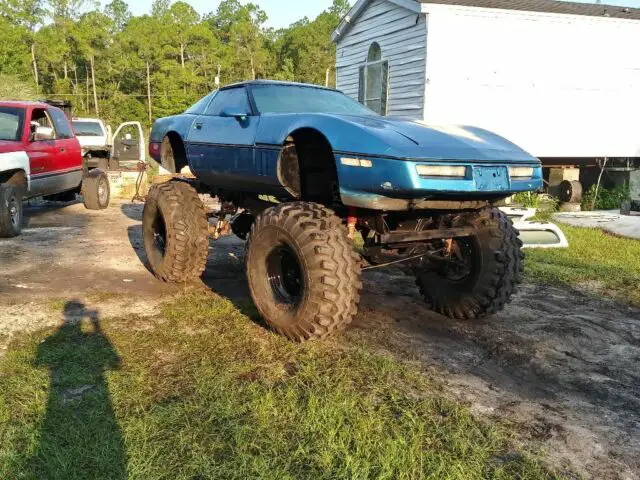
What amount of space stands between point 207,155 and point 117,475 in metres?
3.34

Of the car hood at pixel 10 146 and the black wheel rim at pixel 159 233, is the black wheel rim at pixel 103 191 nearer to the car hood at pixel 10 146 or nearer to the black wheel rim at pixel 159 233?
the car hood at pixel 10 146

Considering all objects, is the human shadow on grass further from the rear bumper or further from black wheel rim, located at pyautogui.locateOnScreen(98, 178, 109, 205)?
black wheel rim, located at pyautogui.locateOnScreen(98, 178, 109, 205)

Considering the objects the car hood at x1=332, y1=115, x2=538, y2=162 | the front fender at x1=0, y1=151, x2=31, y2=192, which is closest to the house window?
the front fender at x1=0, y1=151, x2=31, y2=192

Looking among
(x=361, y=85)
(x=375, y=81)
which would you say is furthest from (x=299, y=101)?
(x=361, y=85)

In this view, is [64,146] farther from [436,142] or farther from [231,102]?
[436,142]

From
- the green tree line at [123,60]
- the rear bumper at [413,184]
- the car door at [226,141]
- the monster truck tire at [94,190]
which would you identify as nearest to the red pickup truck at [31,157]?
the monster truck tire at [94,190]

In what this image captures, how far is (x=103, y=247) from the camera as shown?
7723 mm

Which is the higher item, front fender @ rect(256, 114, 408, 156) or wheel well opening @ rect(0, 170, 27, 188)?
front fender @ rect(256, 114, 408, 156)

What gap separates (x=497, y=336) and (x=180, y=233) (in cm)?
309

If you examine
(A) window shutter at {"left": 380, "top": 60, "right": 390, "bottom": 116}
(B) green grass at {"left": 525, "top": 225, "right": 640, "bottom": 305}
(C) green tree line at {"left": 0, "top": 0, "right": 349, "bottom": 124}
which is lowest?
(B) green grass at {"left": 525, "top": 225, "right": 640, "bottom": 305}

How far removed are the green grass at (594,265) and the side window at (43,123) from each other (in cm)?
746

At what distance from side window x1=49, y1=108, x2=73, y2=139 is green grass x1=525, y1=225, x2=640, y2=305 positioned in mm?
8079

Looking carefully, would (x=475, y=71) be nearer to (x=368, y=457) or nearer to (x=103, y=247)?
(x=103, y=247)

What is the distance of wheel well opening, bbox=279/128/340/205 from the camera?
4355 millimetres
